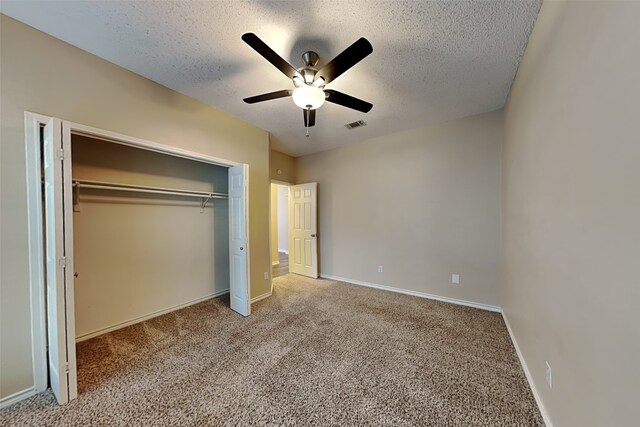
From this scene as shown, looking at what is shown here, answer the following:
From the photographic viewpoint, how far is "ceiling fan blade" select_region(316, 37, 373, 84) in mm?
1442

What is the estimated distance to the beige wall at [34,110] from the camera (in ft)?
5.39

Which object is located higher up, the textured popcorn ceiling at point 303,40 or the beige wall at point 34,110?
the textured popcorn ceiling at point 303,40

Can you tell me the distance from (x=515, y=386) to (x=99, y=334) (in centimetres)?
397

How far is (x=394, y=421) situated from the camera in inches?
58.4

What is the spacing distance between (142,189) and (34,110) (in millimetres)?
1067

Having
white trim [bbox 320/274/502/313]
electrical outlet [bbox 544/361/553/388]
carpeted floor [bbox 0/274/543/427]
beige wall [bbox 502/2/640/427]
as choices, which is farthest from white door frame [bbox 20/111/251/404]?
white trim [bbox 320/274/502/313]

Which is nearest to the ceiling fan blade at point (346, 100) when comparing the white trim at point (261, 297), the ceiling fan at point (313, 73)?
the ceiling fan at point (313, 73)

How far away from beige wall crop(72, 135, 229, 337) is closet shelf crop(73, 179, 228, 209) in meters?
0.10

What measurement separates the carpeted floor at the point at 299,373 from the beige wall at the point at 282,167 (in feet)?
9.09

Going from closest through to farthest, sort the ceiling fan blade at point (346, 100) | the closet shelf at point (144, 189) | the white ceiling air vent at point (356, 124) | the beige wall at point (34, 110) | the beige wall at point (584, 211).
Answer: the beige wall at point (584, 211) → the beige wall at point (34, 110) → the ceiling fan blade at point (346, 100) → the closet shelf at point (144, 189) → the white ceiling air vent at point (356, 124)

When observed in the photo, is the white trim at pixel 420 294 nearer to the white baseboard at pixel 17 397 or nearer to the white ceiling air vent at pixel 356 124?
the white ceiling air vent at pixel 356 124

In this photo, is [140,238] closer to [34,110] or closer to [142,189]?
[142,189]

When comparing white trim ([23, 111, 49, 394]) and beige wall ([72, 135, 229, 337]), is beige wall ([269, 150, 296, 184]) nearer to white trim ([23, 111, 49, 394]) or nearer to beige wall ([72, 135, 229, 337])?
beige wall ([72, 135, 229, 337])

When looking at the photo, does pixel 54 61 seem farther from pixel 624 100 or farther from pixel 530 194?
pixel 530 194
